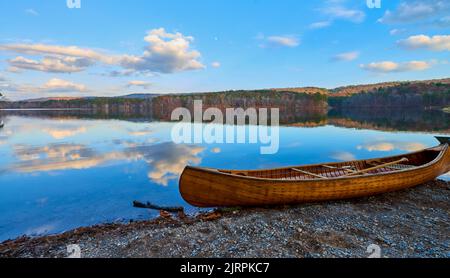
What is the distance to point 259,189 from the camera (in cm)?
827

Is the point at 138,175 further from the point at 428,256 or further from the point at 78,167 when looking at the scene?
the point at 428,256

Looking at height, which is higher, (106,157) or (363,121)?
(363,121)

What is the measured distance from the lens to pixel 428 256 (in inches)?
230

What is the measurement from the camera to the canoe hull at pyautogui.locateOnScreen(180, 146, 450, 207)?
814cm

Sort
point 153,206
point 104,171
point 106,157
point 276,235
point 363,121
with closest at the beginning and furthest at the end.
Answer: point 276,235, point 153,206, point 104,171, point 106,157, point 363,121

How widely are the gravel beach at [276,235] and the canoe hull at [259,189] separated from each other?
0.93 ft

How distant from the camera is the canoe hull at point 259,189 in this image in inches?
320

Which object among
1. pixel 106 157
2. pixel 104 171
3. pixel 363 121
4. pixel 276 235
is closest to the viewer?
pixel 276 235

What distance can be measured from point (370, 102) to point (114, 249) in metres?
142

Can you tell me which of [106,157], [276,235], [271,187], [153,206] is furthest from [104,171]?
[276,235]

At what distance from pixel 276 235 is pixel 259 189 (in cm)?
176

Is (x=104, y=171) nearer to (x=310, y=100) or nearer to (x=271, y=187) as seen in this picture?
(x=271, y=187)

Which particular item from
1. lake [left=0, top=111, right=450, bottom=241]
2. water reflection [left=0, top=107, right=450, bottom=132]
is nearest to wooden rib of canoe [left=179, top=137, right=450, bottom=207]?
lake [left=0, top=111, right=450, bottom=241]
